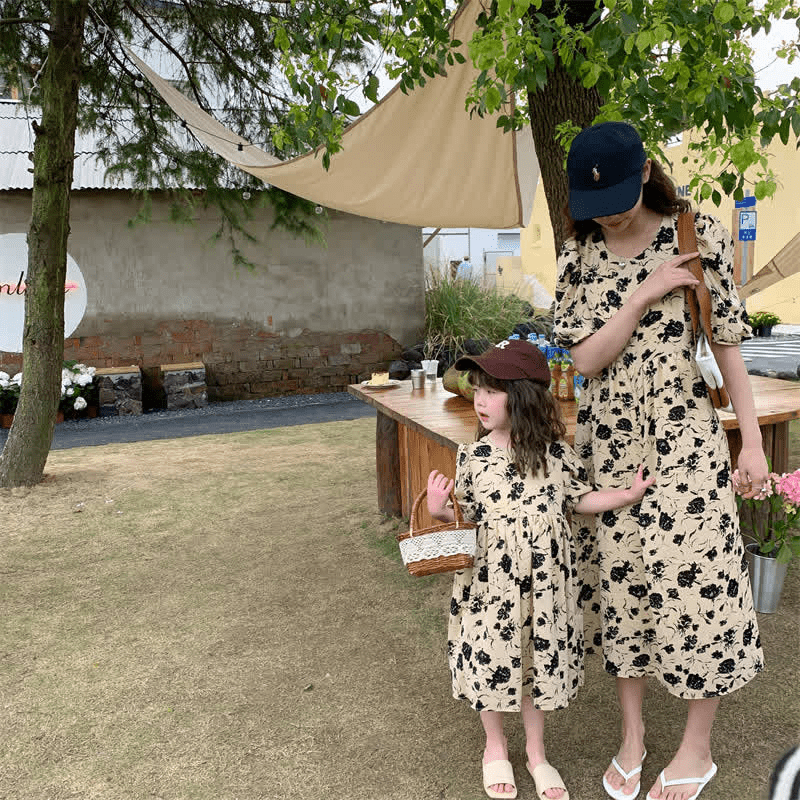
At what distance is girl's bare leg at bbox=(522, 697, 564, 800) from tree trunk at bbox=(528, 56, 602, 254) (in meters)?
2.00

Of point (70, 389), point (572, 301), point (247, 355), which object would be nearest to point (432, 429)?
point (572, 301)

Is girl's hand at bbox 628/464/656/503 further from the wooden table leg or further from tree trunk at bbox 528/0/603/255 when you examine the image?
the wooden table leg

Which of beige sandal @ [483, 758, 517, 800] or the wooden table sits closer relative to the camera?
beige sandal @ [483, 758, 517, 800]

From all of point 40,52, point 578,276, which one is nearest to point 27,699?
point 578,276

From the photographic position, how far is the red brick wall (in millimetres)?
9828

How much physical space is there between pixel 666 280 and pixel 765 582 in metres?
1.89

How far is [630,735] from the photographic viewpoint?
84.7 inches

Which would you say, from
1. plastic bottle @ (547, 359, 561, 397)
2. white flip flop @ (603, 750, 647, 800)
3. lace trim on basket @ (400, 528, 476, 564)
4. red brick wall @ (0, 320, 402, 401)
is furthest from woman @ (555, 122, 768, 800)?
red brick wall @ (0, 320, 402, 401)

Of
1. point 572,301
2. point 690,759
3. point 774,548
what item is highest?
point 572,301

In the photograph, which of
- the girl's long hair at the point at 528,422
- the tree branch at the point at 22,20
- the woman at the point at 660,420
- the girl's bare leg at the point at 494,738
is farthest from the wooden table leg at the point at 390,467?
the tree branch at the point at 22,20

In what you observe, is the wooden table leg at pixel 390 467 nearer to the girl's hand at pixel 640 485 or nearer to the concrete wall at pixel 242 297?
the girl's hand at pixel 640 485

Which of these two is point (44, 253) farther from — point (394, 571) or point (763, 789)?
point (763, 789)

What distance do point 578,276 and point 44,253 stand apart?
4.71m

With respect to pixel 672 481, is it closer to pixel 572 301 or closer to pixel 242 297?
pixel 572 301
